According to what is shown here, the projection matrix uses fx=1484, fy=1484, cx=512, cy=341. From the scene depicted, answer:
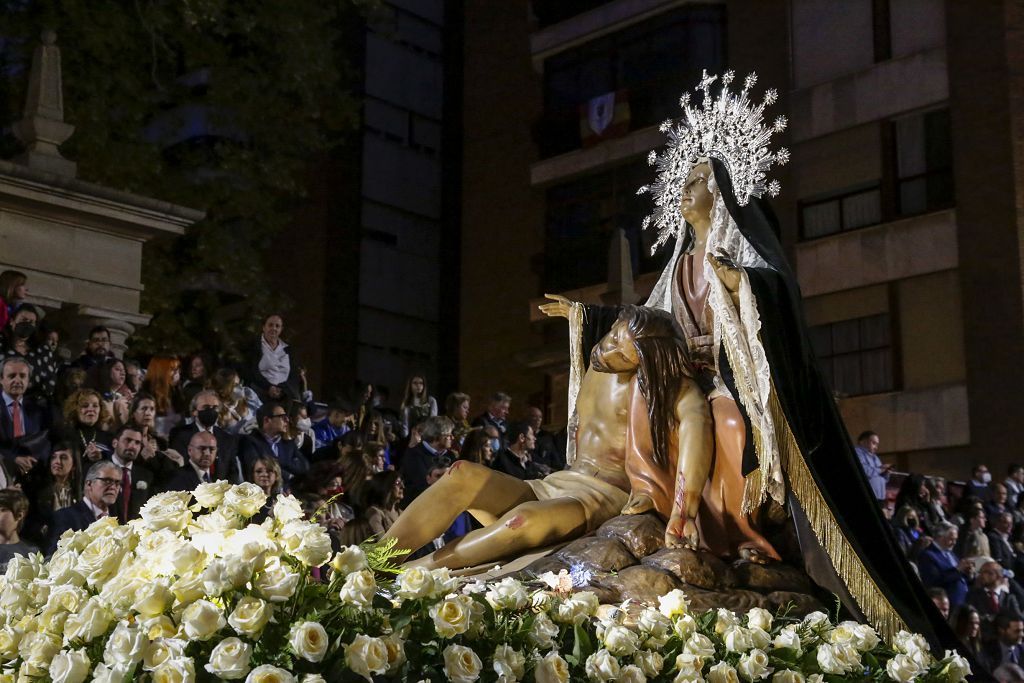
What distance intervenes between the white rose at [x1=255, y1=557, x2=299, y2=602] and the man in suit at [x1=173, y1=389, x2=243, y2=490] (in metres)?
5.30

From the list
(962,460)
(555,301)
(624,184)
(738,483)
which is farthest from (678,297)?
(624,184)

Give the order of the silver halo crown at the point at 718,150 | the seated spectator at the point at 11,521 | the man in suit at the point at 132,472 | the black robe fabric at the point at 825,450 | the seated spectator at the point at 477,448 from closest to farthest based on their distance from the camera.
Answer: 1. the black robe fabric at the point at 825,450
2. the silver halo crown at the point at 718,150
3. the seated spectator at the point at 11,521
4. the man in suit at the point at 132,472
5. the seated spectator at the point at 477,448

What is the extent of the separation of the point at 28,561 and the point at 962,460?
57.0 ft

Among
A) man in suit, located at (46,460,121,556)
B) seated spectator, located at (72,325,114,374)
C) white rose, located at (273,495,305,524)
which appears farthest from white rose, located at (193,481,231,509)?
seated spectator, located at (72,325,114,374)

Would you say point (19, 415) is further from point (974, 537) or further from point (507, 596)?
point (974, 537)

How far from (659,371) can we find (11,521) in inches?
128

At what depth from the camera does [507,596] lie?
158 inches

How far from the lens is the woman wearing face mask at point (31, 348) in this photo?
916 cm

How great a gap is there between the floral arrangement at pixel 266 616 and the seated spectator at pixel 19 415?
4.31 m

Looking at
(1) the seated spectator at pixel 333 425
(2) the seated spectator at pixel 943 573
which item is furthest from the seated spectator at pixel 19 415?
(2) the seated spectator at pixel 943 573

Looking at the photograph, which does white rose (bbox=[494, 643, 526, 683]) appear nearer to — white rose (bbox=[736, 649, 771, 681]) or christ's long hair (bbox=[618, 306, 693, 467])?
white rose (bbox=[736, 649, 771, 681])

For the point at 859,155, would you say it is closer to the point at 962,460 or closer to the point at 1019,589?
the point at 962,460

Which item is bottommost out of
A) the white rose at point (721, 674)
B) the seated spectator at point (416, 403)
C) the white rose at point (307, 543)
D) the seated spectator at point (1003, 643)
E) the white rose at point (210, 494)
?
the seated spectator at point (1003, 643)

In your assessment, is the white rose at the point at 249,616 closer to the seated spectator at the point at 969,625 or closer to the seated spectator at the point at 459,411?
the seated spectator at the point at 459,411
